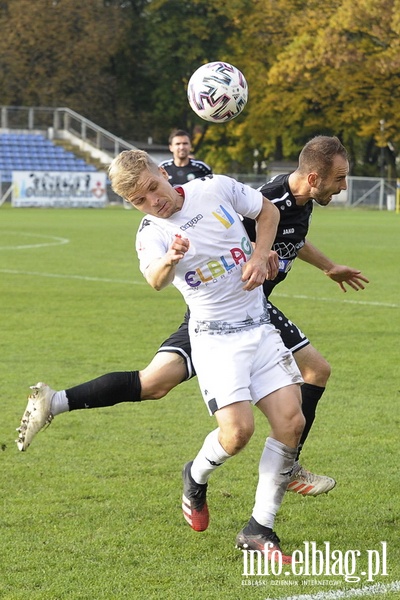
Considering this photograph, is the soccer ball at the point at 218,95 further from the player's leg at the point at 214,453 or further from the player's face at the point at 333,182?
the player's leg at the point at 214,453

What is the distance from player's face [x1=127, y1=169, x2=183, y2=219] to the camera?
5.16m

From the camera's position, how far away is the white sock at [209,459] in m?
5.42

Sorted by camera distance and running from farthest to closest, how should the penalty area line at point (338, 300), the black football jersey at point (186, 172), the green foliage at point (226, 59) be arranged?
1. the green foliage at point (226, 59)
2. the black football jersey at point (186, 172)
3. the penalty area line at point (338, 300)

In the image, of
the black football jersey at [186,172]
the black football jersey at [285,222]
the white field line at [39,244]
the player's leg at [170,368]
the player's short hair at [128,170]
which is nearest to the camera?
the player's short hair at [128,170]

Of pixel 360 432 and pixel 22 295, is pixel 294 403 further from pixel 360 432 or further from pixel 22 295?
pixel 22 295

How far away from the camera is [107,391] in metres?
6.08

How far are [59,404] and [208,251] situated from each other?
1.40 m

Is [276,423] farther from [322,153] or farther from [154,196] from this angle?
[322,153]

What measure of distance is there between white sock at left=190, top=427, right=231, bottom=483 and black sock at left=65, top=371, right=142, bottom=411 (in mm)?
650

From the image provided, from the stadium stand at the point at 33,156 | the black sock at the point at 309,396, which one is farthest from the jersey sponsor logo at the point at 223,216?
the stadium stand at the point at 33,156

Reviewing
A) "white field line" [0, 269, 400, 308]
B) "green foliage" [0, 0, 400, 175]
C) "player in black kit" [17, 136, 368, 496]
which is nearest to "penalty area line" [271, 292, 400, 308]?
"white field line" [0, 269, 400, 308]

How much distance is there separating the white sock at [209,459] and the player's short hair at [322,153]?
158 cm

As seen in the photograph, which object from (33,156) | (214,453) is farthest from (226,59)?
(214,453)

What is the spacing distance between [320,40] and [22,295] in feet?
129
